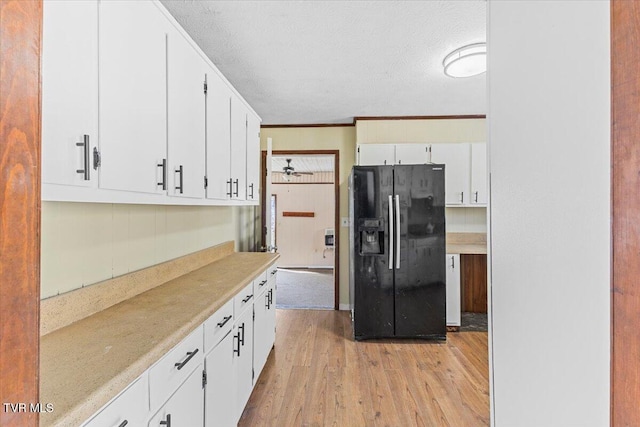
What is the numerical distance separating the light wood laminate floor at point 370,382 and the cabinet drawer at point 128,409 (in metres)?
1.28

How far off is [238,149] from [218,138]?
1.35 ft

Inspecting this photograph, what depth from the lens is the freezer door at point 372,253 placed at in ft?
10.6

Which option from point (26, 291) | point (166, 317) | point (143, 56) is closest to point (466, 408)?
point (166, 317)

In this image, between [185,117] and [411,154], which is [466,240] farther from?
[185,117]

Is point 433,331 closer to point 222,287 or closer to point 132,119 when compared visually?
point 222,287

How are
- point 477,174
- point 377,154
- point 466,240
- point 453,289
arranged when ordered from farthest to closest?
point 466,240, point 377,154, point 477,174, point 453,289

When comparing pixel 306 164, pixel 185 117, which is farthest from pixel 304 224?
pixel 185 117

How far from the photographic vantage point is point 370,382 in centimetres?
254

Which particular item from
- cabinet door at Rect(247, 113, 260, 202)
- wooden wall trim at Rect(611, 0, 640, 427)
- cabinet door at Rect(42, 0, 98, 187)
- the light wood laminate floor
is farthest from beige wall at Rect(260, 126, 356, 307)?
wooden wall trim at Rect(611, 0, 640, 427)

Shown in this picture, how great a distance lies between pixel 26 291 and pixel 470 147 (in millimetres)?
4115

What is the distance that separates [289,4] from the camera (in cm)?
184

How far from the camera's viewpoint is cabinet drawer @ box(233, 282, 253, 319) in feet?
6.14

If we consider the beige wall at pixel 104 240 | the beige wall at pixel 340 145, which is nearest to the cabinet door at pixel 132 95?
the beige wall at pixel 104 240

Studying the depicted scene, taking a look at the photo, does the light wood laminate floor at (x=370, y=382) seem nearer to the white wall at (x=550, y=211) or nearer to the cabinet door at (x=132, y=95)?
the white wall at (x=550, y=211)
